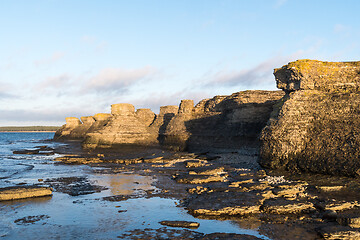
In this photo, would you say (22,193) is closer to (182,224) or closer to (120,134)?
(182,224)

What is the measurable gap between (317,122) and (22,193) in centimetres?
1656

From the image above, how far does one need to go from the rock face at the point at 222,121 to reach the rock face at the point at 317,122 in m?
11.8

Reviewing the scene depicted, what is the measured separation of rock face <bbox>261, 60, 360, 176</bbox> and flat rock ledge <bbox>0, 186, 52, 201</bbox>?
43.2 ft

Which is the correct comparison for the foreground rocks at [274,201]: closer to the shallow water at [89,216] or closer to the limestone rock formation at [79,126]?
the shallow water at [89,216]

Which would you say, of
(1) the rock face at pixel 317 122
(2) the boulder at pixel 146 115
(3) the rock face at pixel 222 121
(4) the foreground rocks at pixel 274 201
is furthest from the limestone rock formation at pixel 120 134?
(1) the rock face at pixel 317 122

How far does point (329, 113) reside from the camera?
16906 millimetres

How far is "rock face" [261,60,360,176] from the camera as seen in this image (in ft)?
49.4

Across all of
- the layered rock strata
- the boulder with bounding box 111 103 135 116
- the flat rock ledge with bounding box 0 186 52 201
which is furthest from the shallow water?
the boulder with bounding box 111 103 135 116

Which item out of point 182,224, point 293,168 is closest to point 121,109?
point 293,168

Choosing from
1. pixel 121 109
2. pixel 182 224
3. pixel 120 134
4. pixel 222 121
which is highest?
pixel 121 109

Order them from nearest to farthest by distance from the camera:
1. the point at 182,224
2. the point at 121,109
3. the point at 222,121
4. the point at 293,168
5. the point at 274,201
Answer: the point at 182,224 < the point at 274,201 < the point at 293,168 < the point at 222,121 < the point at 121,109

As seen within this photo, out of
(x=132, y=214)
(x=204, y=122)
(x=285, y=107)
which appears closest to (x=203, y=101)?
(x=204, y=122)

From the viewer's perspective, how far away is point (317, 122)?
56.1 ft

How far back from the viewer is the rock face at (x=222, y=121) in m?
31.7
